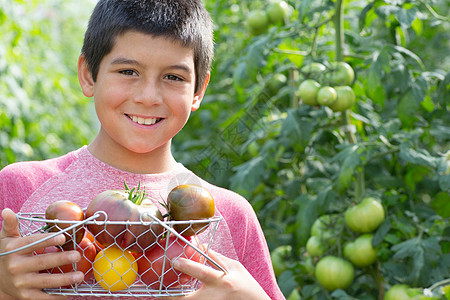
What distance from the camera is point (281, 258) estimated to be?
2.75 meters

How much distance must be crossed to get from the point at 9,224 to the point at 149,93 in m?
0.42

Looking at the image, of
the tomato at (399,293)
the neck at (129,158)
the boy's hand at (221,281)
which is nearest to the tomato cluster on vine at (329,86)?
the tomato at (399,293)

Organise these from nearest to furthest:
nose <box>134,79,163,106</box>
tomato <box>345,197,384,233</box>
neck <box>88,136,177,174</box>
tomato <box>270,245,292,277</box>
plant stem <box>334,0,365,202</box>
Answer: nose <box>134,79,163,106</box> < neck <box>88,136,177,174</box> < tomato <box>345,197,384,233</box> < plant stem <box>334,0,365,202</box> < tomato <box>270,245,292,277</box>

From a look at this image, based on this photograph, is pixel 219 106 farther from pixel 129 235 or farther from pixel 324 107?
pixel 129 235

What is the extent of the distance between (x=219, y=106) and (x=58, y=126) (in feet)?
6.89

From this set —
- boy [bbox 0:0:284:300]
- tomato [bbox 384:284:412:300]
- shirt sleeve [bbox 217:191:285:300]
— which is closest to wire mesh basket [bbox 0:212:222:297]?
boy [bbox 0:0:284:300]

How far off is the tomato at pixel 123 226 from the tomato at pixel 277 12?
209cm

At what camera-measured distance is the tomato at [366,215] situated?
7.53 feet

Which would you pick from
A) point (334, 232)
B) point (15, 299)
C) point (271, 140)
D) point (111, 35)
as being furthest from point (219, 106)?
point (15, 299)

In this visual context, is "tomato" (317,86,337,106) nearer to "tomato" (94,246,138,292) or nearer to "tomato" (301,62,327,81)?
"tomato" (301,62,327,81)

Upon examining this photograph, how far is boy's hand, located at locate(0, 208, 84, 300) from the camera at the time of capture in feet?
3.48

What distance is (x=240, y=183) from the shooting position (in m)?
2.54

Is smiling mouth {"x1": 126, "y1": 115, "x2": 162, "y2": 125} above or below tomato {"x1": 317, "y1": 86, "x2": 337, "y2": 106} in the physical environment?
above

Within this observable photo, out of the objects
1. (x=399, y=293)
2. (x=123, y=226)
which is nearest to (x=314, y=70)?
(x=399, y=293)
